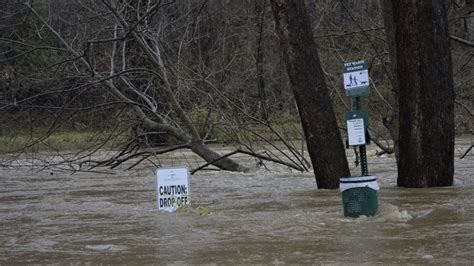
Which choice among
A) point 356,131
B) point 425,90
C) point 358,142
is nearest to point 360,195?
point 358,142

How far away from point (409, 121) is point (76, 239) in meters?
5.09

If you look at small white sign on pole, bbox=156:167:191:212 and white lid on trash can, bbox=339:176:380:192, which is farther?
small white sign on pole, bbox=156:167:191:212

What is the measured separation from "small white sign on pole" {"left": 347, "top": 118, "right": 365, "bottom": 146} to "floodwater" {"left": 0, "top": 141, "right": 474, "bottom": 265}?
0.79m

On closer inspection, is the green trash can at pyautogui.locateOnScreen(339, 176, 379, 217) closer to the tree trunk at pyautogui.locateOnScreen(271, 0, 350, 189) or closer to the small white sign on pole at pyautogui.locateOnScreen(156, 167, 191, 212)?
the small white sign on pole at pyautogui.locateOnScreen(156, 167, 191, 212)

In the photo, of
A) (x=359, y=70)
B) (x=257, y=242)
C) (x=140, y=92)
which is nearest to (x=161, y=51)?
(x=140, y=92)

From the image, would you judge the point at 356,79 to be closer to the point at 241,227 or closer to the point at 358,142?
the point at 358,142

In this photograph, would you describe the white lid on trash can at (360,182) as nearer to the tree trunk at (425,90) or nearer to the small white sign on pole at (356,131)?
the small white sign on pole at (356,131)

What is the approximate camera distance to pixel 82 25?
652 inches

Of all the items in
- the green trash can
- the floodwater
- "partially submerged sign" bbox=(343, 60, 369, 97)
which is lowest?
the floodwater

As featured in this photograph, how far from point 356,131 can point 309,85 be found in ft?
8.65

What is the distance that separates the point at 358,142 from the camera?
8180mm

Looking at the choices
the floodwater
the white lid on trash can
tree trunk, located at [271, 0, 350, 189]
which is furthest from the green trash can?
tree trunk, located at [271, 0, 350, 189]

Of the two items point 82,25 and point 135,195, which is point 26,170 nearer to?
point 82,25

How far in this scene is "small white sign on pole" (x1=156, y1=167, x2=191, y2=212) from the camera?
8.73 metres
